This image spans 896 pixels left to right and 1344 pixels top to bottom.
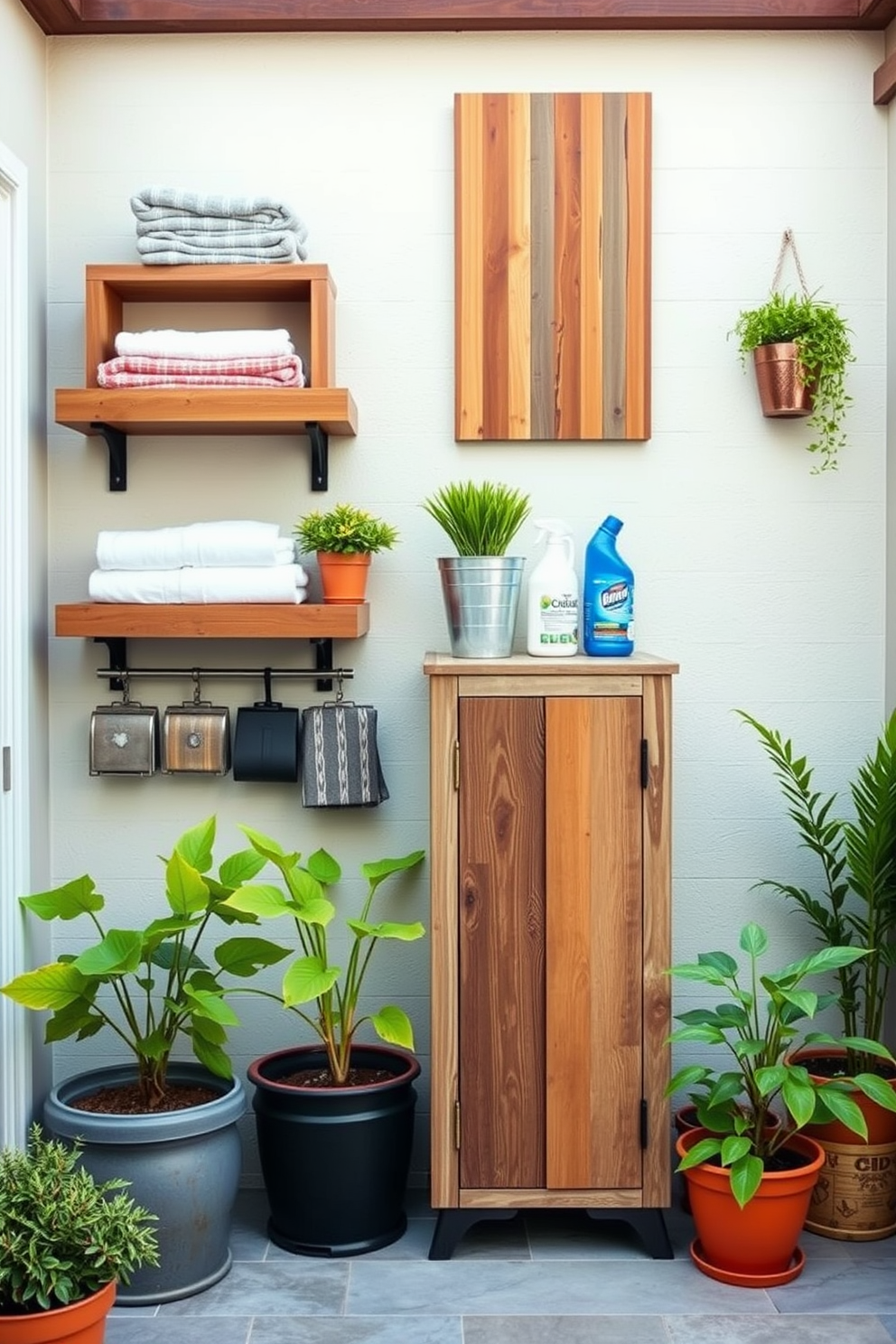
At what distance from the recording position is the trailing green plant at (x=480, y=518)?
2.97m

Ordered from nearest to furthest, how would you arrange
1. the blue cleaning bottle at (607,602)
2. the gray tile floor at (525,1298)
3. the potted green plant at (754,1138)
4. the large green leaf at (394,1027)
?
the gray tile floor at (525,1298)
the potted green plant at (754,1138)
the large green leaf at (394,1027)
the blue cleaning bottle at (607,602)

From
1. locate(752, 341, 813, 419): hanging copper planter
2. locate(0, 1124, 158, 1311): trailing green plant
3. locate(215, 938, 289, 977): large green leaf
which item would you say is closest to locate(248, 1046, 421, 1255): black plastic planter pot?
locate(215, 938, 289, 977): large green leaf

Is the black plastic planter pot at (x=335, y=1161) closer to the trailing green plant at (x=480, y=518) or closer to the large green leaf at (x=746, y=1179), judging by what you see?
the large green leaf at (x=746, y=1179)

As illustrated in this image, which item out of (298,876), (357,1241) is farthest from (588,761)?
(357,1241)

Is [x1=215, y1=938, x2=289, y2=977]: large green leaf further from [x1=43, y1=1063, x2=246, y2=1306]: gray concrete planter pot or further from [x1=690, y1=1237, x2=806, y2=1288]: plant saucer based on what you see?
[x1=690, y1=1237, x2=806, y2=1288]: plant saucer

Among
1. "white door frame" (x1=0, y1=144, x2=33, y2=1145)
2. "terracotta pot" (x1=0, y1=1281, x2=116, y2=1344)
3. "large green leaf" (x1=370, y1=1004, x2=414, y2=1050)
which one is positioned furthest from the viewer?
"white door frame" (x1=0, y1=144, x2=33, y2=1145)

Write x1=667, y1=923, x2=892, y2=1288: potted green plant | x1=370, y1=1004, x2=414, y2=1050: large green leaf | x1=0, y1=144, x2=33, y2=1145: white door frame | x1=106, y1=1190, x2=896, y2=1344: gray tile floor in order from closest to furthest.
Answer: x1=106, y1=1190, x2=896, y2=1344: gray tile floor
x1=667, y1=923, x2=892, y2=1288: potted green plant
x1=370, y1=1004, x2=414, y2=1050: large green leaf
x1=0, y1=144, x2=33, y2=1145: white door frame

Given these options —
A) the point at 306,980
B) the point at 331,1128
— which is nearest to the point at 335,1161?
the point at 331,1128

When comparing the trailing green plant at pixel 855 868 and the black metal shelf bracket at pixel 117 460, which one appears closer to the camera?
the trailing green plant at pixel 855 868

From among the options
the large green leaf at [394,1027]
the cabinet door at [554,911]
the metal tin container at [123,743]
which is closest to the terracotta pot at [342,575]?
the cabinet door at [554,911]

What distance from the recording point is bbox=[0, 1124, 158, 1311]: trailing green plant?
2266mm

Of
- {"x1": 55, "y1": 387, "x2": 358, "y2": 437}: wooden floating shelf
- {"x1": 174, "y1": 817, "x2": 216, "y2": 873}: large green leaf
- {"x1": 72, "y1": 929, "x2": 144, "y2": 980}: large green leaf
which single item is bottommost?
{"x1": 72, "y1": 929, "x2": 144, "y2": 980}: large green leaf

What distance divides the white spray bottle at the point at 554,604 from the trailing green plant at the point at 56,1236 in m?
1.31

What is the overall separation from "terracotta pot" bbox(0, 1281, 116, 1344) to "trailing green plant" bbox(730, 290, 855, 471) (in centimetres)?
218
